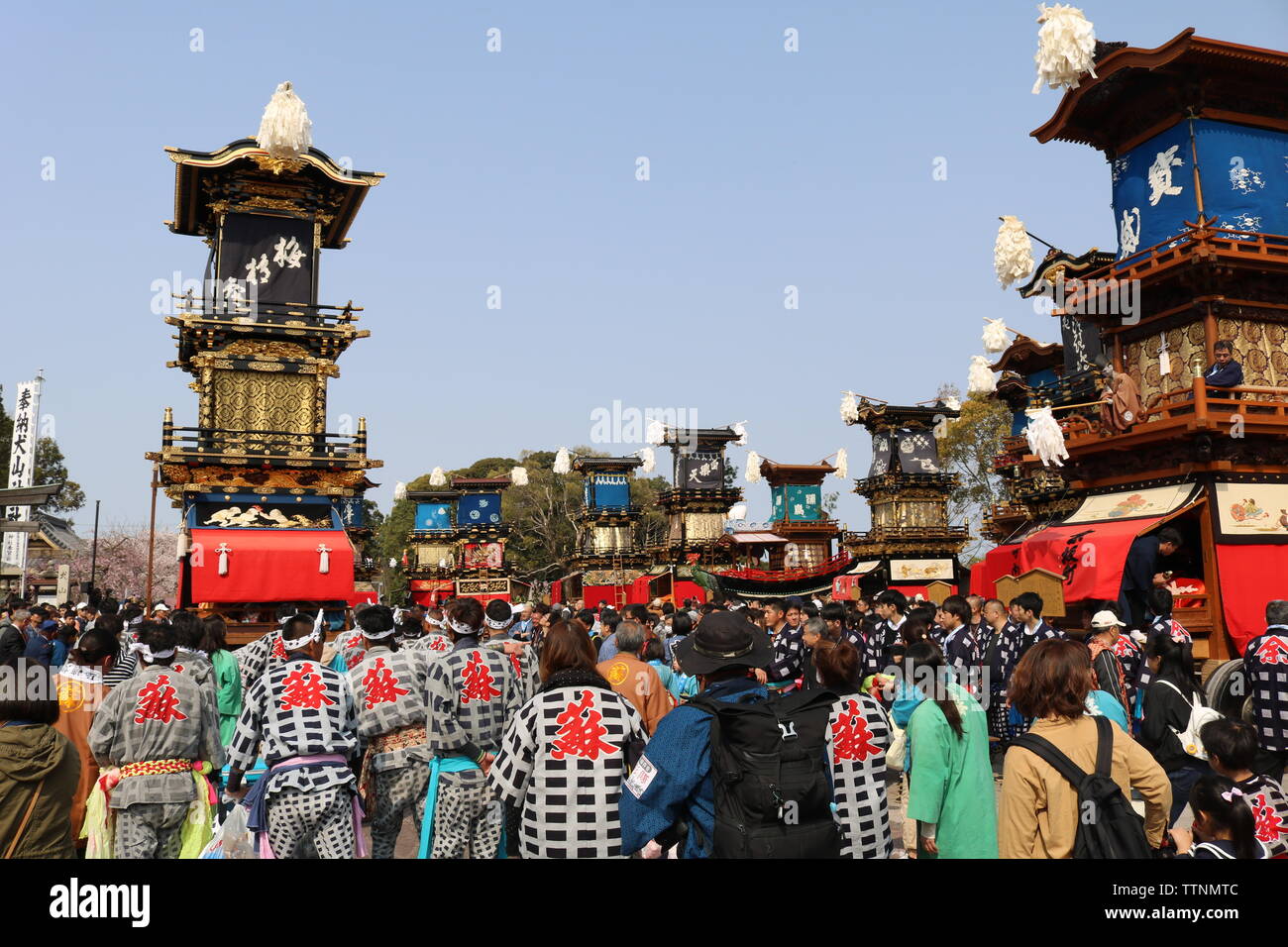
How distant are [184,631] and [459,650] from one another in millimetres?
2340

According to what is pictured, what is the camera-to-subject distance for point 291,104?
23719 mm

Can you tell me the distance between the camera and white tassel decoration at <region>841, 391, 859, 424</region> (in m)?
44.8

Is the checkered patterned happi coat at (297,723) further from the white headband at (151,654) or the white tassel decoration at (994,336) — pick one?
the white tassel decoration at (994,336)

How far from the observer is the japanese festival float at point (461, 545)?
5328 cm

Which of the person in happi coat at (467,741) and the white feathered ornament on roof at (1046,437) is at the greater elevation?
the white feathered ornament on roof at (1046,437)

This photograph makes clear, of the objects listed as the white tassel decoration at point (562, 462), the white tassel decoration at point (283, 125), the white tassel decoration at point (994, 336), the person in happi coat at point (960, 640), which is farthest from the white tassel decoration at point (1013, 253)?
the white tassel decoration at point (562, 462)

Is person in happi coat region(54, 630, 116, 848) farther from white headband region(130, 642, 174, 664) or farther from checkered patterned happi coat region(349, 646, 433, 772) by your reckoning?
checkered patterned happi coat region(349, 646, 433, 772)

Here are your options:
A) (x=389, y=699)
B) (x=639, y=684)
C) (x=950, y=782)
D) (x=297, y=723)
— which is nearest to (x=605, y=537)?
(x=639, y=684)

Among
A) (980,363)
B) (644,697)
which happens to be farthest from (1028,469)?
(644,697)

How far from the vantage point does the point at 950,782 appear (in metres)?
4.83

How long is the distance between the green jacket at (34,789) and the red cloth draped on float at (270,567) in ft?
61.5

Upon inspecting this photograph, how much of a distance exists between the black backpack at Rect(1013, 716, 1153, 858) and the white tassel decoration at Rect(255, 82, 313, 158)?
2495cm

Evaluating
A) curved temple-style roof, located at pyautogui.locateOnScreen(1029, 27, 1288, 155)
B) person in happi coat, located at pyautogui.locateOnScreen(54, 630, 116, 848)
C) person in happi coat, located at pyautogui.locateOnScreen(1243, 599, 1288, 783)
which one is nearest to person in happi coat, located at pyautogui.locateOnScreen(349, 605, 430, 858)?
person in happi coat, located at pyautogui.locateOnScreen(54, 630, 116, 848)
